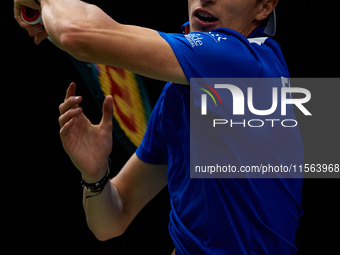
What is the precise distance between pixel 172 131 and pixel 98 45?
1.55ft

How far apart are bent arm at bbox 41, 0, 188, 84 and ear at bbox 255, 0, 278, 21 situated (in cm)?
43

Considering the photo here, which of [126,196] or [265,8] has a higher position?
[265,8]

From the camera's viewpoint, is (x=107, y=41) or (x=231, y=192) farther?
(x=231, y=192)

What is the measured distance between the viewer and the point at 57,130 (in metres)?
2.33

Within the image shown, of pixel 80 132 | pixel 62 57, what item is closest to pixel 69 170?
pixel 62 57

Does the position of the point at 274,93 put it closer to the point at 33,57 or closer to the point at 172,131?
the point at 172,131

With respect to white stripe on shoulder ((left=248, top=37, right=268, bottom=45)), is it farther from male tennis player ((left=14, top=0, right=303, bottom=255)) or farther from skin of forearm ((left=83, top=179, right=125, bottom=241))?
skin of forearm ((left=83, top=179, right=125, bottom=241))

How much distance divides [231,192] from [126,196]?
539mm

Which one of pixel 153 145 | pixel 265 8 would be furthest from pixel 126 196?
pixel 265 8

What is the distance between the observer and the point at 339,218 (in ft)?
8.32

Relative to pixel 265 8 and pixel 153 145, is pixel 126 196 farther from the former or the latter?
pixel 265 8

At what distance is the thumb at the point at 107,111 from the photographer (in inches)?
60.4

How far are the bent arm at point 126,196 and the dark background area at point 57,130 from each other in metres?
0.63

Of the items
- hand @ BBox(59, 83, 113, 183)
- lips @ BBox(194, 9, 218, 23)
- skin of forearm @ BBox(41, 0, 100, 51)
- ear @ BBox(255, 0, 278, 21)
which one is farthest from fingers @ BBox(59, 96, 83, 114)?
ear @ BBox(255, 0, 278, 21)
